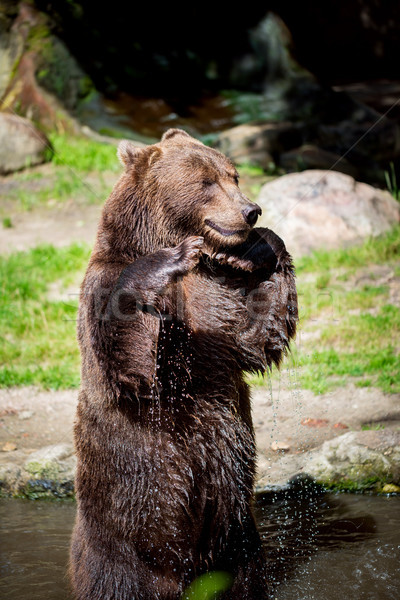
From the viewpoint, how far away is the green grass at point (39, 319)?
7.05m

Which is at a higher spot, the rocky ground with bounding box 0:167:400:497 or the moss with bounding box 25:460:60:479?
the rocky ground with bounding box 0:167:400:497

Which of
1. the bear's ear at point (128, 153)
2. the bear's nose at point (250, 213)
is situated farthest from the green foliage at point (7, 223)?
the bear's nose at point (250, 213)

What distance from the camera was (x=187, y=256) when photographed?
3.38m

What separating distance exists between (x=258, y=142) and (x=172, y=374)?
30.1 feet

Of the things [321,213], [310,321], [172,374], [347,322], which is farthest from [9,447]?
[321,213]

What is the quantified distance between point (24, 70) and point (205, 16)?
391 cm

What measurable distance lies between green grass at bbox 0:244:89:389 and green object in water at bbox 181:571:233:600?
349 cm

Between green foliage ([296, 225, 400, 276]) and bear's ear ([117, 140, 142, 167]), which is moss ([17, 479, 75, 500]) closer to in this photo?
bear's ear ([117, 140, 142, 167])

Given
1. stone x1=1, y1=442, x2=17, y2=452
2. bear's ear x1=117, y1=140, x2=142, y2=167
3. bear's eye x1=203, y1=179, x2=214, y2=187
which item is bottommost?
stone x1=1, y1=442, x2=17, y2=452

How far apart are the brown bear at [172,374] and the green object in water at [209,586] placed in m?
0.03

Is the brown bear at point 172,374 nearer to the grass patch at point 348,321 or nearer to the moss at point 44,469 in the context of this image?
the moss at point 44,469

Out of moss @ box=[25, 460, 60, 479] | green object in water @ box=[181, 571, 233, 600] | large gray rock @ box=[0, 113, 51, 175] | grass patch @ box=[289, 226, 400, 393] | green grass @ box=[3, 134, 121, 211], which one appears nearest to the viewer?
green object in water @ box=[181, 571, 233, 600]

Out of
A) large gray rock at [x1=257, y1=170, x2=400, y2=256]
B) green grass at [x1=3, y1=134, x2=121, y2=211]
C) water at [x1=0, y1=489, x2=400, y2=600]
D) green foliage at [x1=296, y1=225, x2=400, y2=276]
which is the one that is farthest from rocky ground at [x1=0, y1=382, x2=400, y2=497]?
green grass at [x1=3, y1=134, x2=121, y2=211]

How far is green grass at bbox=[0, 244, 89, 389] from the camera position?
7.05 metres
